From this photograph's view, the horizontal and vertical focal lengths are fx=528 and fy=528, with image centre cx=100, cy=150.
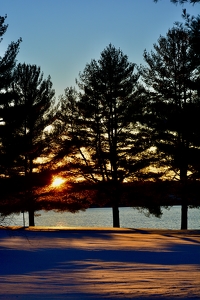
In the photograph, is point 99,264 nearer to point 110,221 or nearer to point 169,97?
point 169,97

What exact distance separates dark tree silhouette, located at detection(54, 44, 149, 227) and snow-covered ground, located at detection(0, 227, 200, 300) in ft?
19.1

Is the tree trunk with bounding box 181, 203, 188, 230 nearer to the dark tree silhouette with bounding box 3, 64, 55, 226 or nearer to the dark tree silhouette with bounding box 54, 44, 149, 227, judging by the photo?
the dark tree silhouette with bounding box 54, 44, 149, 227

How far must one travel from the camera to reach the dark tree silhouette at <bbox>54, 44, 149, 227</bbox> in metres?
32.0

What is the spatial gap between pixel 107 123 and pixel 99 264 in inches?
725

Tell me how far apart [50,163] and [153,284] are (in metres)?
21.8

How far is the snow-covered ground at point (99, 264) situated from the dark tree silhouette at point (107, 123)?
5815mm

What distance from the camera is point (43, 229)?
27688 mm

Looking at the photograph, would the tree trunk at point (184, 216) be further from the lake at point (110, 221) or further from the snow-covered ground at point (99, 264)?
the snow-covered ground at point (99, 264)

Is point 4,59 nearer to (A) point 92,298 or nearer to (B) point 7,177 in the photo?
(B) point 7,177

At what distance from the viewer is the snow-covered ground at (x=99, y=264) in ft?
31.9

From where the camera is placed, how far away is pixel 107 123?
32719 millimetres

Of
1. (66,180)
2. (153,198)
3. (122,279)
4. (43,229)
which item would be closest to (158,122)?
(153,198)

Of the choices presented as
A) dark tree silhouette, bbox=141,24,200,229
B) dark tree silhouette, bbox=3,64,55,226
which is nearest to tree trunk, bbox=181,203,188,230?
dark tree silhouette, bbox=141,24,200,229

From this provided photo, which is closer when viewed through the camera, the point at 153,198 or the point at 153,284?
the point at 153,284
